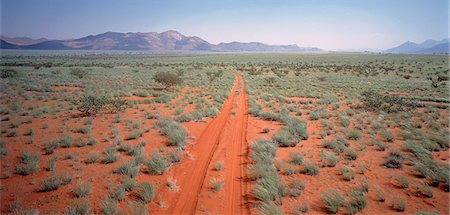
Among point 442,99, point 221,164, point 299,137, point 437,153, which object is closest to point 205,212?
point 221,164

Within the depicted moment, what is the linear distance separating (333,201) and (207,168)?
3758 millimetres

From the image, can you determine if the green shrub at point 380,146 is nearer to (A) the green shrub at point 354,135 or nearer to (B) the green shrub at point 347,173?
(A) the green shrub at point 354,135

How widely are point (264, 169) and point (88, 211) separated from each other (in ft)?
15.5

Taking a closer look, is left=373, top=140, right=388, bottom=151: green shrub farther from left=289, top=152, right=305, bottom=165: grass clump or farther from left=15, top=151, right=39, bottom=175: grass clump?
left=15, top=151, right=39, bottom=175: grass clump

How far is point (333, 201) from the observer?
5.70 m

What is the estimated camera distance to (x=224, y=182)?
6.91m

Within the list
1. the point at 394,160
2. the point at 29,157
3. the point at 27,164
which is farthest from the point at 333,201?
the point at 29,157

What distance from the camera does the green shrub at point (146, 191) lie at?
594cm

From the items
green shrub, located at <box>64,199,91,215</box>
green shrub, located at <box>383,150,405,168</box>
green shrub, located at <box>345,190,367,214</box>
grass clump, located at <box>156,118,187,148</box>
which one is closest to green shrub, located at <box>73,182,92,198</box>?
green shrub, located at <box>64,199,91,215</box>

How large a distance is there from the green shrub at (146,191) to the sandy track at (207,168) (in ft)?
2.27

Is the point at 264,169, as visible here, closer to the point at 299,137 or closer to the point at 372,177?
the point at 372,177

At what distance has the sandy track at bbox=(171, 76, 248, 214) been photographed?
5871mm

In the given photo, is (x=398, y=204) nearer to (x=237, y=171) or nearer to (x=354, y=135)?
(x=237, y=171)

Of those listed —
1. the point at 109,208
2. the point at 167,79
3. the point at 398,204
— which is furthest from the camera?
the point at 167,79
